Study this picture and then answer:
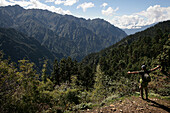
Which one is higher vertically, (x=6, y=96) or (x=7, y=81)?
(x=7, y=81)

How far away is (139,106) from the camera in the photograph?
636cm

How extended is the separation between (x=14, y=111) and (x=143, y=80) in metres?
7.64

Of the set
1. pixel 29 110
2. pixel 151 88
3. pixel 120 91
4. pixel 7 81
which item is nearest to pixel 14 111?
pixel 29 110

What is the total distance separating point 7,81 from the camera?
7.47m

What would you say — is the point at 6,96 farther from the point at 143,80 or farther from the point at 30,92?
the point at 143,80

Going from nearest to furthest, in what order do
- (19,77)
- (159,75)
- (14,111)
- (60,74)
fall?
(14,111)
(19,77)
(159,75)
(60,74)

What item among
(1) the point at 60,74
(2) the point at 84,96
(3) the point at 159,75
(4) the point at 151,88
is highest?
(3) the point at 159,75

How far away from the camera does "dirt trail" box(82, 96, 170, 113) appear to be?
5.95 m

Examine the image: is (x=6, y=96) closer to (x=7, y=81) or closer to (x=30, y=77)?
(x=7, y=81)

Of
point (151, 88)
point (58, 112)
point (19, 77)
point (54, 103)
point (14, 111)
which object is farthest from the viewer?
point (151, 88)

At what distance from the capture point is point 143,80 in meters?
6.81

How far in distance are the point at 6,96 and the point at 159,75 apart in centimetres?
1183

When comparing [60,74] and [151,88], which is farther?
[60,74]

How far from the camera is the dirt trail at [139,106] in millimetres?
5952
